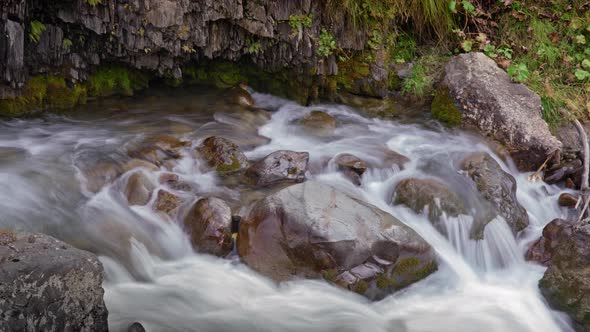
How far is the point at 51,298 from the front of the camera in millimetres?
2936

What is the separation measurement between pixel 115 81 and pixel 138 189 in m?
2.09

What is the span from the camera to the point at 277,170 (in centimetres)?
534

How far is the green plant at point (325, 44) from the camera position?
6.57 m

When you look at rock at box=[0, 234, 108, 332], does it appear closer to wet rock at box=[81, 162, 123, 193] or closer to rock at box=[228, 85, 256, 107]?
wet rock at box=[81, 162, 123, 193]

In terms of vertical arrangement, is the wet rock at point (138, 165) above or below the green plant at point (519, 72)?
below

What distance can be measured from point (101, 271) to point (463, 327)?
9.05 feet

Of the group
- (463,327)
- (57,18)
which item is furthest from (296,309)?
(57,18)

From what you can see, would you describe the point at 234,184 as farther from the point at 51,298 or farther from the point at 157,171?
the point at 51,298

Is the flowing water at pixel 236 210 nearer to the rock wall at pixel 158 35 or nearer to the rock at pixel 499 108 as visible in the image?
the rock at pixel 499 108

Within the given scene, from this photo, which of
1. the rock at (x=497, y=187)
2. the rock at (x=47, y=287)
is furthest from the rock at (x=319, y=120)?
the rock at (x=47, y=287)

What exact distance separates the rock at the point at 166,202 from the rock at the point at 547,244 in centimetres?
336

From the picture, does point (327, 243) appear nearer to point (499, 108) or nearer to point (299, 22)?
point (299, 22)

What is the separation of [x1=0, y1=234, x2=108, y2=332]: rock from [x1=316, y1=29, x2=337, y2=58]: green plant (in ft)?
13.9

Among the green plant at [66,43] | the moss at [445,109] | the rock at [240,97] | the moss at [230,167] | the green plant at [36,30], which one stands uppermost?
the green plant at [36,30]
